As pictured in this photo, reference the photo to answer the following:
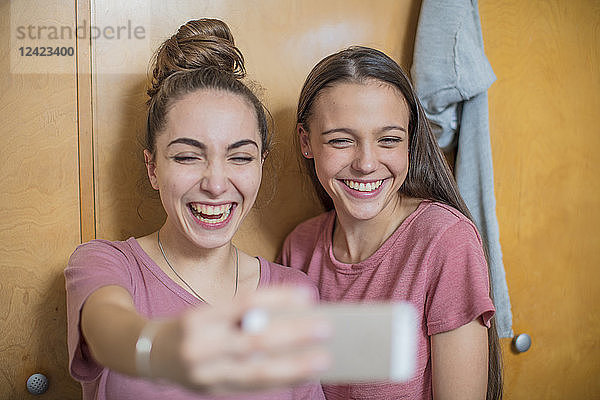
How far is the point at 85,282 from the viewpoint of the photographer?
0.92 meters

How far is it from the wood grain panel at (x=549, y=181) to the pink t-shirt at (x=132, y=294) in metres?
0.66

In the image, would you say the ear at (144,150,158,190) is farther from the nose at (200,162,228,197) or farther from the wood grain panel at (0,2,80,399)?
the wood grain panel at (0,2,80,399)

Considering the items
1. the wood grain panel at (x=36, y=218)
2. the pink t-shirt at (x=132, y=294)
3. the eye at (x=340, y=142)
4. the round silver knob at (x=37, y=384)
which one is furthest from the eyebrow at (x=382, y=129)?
the round silver knob at (x=37, y=384)

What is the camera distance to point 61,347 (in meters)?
1.31

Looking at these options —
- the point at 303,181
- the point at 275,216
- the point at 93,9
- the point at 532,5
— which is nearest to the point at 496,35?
the point at 532,5

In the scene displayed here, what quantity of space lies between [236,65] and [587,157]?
928 millimetres

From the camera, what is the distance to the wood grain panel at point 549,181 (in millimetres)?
1516

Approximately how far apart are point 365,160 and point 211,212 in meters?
0.30

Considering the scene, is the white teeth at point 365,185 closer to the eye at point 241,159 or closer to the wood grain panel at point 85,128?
the eye at point 241,159

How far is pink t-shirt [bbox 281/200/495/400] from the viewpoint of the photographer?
1.12 metres

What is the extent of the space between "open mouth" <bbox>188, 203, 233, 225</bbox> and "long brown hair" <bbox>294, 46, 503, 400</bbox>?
0.29 meters

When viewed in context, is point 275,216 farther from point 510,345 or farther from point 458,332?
point 510,345

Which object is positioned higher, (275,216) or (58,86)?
(58,86)

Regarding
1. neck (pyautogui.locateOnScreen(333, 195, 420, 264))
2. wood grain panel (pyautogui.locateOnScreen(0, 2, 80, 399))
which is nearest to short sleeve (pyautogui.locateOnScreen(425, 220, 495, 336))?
neck (pyautogui.locateOnScreen(333, 195, 420, 264))
